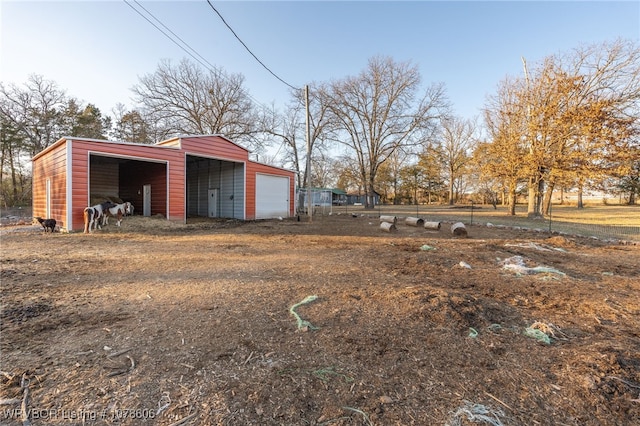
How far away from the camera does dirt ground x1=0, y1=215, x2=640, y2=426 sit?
1621 mm

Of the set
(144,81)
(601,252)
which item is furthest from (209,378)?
(144,81)

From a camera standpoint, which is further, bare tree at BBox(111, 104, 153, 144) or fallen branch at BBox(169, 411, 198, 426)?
bare tree at BBox(111, 104, 153, 144)

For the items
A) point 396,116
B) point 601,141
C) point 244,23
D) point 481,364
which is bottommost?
point 481,364

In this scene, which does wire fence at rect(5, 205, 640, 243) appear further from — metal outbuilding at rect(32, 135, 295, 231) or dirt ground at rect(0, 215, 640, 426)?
dirt ground at rect(0, 215, 640, 426)

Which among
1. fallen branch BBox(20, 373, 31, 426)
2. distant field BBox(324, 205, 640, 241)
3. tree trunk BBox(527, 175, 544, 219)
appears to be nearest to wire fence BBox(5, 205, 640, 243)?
distant field BBox(324, 205, 640, 241)

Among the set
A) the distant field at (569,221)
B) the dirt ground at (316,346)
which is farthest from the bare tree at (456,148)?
the dirt ground at (316,346)

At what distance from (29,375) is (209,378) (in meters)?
1.24

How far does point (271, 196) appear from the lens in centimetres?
1612

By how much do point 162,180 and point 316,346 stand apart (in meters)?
13.3

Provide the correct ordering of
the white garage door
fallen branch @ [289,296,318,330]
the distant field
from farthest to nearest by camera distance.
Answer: the white garage door < the distant field < fallen branch @ [289,296,318,330]

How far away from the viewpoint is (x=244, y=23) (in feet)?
28.3

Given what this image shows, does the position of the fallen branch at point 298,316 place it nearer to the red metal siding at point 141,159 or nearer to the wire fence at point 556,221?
the red metal siding at point 141,159

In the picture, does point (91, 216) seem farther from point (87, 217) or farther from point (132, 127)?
point (132, 127)

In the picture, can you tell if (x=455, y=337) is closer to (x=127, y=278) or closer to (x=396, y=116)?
(x=127, y=278)
